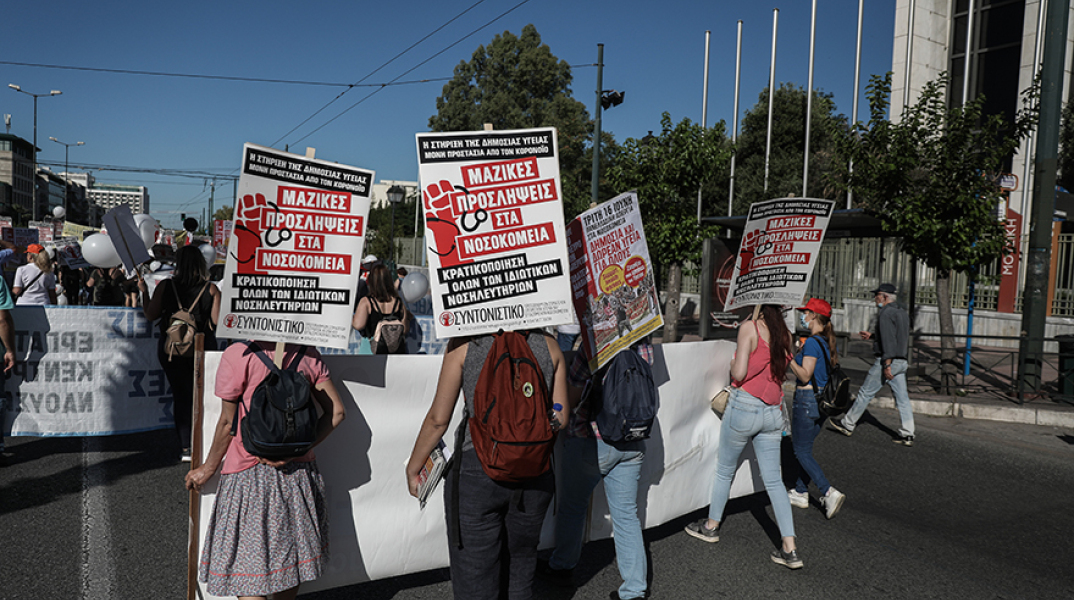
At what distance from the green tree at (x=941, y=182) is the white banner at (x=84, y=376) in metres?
10.4

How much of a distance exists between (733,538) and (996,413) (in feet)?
22.2

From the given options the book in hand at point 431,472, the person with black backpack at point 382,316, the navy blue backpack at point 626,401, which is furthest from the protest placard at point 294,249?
the person with black backpack at point 382,316

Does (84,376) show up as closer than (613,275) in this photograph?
No

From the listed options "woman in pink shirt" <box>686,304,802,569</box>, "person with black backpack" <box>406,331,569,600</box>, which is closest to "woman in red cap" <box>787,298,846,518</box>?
"woman in pink shirt" <box>686,304,802,569</box>

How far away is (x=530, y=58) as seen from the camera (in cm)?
4050

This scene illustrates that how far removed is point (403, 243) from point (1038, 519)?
39676 mm

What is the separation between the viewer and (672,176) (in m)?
16.3

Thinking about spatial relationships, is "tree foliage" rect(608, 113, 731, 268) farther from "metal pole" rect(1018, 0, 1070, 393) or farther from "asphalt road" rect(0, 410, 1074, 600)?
"asphalt road" rect(0, 410, 1074, 600)

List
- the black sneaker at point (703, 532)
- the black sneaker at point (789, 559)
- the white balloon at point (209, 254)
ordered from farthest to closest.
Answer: the white balloon at point (209, 254)
the black sneaker at point (703, 532)
the black sneaker at point (789, 559)

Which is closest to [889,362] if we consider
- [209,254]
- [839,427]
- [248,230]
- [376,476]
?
[839,427]

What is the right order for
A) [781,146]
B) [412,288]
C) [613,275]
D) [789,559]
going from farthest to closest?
[781,146]
[412,288]
[789,559]
[613,275]

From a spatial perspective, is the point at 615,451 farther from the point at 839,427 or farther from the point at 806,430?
the point at 839,427

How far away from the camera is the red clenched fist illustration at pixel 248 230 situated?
317 cm

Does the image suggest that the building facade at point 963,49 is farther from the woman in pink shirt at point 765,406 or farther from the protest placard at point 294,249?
the protest placard at point 294,249
